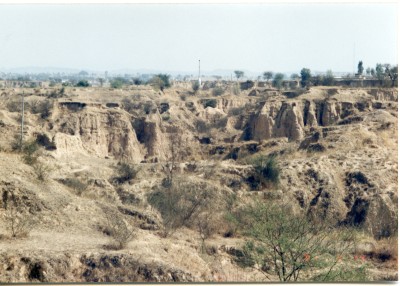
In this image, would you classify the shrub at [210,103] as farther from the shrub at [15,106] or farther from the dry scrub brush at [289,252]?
the dry scrub brush at [289,252]

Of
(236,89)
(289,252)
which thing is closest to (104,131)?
(289,252)

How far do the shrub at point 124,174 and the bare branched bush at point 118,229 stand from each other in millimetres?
8036

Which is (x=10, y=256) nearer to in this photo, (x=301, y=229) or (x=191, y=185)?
(x=301, y=229)

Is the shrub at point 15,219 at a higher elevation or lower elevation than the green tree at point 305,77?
lower

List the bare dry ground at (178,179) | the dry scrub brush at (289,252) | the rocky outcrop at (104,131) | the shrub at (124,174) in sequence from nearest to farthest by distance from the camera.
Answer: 1. the dry scrub brush at (289,252)
2. the bare dry ground at (178,179)
3. the shrub at (124,174)
4. the rocky outcrop at (104,131)

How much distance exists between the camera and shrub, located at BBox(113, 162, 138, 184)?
28250mm

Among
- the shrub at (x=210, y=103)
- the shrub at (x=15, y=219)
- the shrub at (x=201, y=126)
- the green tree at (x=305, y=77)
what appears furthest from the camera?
the green tree at (x=305, y=77)

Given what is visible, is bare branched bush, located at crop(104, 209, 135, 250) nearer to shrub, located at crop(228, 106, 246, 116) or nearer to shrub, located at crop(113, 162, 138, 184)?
shrub, located at crop(113, 162, 138, 184)

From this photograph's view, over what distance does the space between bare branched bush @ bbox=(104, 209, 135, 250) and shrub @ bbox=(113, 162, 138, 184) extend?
8036 millimetres

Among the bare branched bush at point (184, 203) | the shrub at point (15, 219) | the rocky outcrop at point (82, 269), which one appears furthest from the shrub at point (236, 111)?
the rocky outcrop at point (82, 269)

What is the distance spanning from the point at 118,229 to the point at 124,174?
11.0 metres

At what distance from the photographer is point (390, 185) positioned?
88.9ft

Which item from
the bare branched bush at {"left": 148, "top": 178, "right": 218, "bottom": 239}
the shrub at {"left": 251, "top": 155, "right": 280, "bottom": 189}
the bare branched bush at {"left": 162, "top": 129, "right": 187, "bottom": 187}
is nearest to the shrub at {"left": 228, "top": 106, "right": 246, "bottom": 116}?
the bare branched bush at {"left": 162, "top": 129, "right": 187, "bottom": 187}

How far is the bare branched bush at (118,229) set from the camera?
16.5 metres
